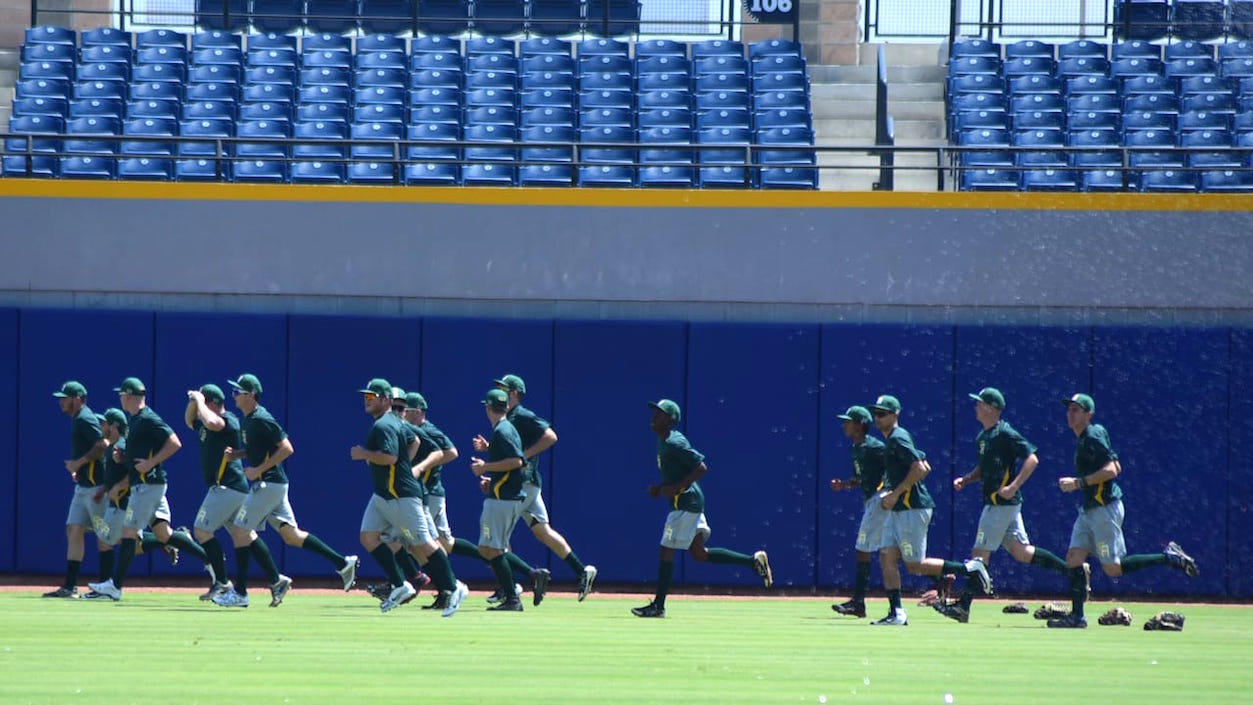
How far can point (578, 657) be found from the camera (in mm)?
10617

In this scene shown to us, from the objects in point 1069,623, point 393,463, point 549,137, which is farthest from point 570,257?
point 1069,623

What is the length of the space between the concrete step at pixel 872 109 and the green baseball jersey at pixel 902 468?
9.08 meters

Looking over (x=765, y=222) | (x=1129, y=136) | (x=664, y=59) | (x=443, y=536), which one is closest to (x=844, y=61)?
(x=664, y=59)

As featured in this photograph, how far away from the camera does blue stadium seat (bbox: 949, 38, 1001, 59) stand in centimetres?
2191

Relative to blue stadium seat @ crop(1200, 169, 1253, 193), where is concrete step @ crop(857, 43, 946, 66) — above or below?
above

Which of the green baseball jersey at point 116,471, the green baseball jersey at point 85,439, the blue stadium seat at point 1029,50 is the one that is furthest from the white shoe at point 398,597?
the blue stadium seat at point 1029,50

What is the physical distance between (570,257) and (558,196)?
23.8 inches

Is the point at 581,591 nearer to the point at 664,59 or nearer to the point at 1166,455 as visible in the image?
the point at 1166,455

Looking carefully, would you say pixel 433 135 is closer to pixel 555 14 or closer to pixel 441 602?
pixel 555 14

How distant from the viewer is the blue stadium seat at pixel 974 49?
21906mm

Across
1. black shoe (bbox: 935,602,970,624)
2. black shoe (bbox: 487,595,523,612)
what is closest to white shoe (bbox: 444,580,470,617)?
black shoe (bbox: 487,595,523,612)

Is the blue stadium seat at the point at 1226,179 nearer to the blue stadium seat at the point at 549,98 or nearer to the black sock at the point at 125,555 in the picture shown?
the blue stadium seat at the point at 549,98

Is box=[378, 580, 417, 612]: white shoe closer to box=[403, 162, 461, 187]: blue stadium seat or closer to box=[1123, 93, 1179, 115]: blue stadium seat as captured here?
box=[403, 162, 461, 187]: blue stadium seat

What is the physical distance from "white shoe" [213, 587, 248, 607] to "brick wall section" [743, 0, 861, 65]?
12223mm
